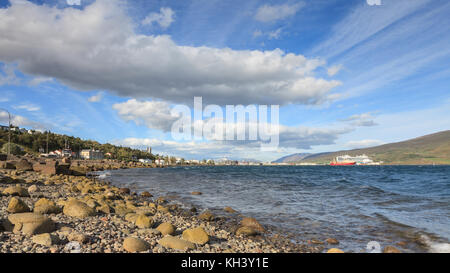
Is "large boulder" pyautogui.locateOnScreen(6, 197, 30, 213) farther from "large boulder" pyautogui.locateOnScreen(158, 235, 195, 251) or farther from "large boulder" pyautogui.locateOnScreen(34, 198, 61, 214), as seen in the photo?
"large boulder" pyautogui.locateOnScreen(158, 235, 195, 251)

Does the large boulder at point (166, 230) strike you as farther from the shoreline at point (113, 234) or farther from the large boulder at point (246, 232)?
the large boulder at point (246, 232)

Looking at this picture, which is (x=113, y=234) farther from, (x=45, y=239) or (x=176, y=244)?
(x=176, y=244)

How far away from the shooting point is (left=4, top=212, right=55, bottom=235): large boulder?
24.9ft

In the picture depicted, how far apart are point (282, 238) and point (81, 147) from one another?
172977 millimetres

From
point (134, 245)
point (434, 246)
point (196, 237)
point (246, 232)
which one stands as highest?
point (134, 245)

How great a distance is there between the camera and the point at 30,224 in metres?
7.68

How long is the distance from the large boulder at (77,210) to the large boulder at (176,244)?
4979 mm

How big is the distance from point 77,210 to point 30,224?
10.7 ft

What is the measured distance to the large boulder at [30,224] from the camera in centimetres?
760

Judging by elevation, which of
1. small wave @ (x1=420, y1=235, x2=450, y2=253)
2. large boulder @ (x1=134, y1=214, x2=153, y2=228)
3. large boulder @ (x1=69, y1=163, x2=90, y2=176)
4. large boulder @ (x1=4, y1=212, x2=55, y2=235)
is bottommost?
large boulder @ (x1=69, y1=163, x2=90, y2=176)

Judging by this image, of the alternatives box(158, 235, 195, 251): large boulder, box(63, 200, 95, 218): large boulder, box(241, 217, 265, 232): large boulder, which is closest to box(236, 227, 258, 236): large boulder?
box(241, 217, 265, 232): large boulder

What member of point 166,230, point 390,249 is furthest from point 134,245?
point 390,249

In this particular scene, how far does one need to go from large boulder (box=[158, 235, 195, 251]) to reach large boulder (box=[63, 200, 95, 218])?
498cm
